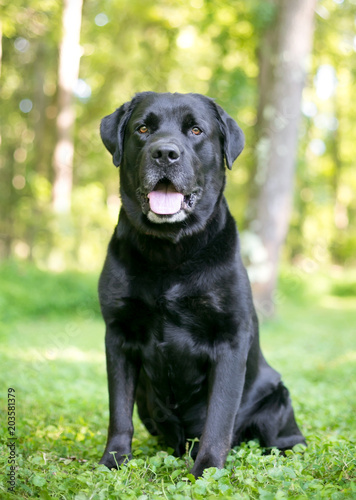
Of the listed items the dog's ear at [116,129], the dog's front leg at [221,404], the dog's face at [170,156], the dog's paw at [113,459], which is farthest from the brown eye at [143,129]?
the dog's paw at [113,459]

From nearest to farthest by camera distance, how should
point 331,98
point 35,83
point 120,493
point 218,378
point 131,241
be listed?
point 120,493
point 218,378
point 131,241
point 35,83
point 331,98

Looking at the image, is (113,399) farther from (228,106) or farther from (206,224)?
(228,106)

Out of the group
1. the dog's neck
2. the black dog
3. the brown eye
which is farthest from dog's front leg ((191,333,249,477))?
the brown eye

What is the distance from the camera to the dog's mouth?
9.90 ft

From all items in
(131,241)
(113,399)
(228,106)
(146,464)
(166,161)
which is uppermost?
(228,106)

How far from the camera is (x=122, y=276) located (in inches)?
116

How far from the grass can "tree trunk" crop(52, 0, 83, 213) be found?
2666 mm

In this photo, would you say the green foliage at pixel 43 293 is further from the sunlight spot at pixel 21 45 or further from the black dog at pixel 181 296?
the sunlight spot at pixel 21 45

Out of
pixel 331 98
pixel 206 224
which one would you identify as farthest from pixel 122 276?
pixel 331 98

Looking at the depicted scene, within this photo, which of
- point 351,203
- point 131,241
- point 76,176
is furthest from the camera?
point 351,203

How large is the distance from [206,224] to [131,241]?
0.44 m

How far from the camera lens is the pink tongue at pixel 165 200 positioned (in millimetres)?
3018

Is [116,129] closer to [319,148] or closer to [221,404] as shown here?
[221,404]

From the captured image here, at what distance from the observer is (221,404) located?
280 centimetres
